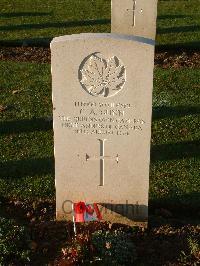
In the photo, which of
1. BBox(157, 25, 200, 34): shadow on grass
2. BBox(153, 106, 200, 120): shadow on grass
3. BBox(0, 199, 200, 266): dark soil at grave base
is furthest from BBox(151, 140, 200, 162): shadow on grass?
BBox(157, 25, 200, 34): shadow on grass

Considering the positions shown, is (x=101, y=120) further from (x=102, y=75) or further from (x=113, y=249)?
(x=113, y=249)

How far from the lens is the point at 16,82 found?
10219 mm

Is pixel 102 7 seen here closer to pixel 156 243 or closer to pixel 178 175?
pixel 178 175

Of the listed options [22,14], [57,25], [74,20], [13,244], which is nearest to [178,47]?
[57,25]

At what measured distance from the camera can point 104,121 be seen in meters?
5.10

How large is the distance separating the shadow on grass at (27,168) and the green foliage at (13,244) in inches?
64.8

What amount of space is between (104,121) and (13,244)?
4.85 ft

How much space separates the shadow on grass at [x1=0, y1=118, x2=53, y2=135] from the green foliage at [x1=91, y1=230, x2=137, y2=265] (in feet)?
10.9

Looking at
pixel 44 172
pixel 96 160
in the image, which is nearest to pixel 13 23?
pixel 44 172

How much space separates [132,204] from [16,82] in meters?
5.42

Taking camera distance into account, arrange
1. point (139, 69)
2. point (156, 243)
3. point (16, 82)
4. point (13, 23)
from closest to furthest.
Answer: point (139, 69), point (156, 243), point (16, 82), point (13, 23)

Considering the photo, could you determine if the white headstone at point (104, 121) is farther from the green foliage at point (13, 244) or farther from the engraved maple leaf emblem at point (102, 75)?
the green foliage at point (13, 244)

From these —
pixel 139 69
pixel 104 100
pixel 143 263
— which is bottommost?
pixel 143 263

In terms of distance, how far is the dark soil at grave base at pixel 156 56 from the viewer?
11.3 meters
